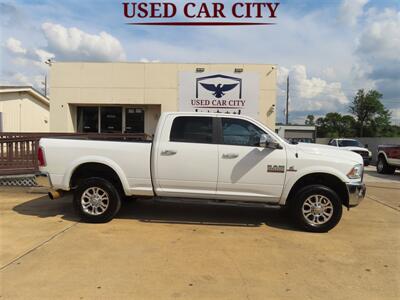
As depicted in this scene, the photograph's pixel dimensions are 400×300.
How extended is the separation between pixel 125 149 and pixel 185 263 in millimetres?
2573

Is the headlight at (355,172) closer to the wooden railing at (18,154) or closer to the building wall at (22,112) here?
the wooden railing at (18,154)

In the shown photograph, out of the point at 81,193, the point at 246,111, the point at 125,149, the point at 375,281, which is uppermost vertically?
the point at 246,111

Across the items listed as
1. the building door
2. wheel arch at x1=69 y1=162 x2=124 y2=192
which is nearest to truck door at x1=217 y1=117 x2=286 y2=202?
wheel arch at x1=69 y1=162 x2=124 y2=192

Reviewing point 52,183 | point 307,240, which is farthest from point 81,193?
point 307,240

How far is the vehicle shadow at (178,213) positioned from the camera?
706 cm

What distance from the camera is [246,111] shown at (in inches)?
715

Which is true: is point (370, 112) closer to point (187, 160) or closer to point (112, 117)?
point (112, 117)

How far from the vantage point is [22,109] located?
24672 mm

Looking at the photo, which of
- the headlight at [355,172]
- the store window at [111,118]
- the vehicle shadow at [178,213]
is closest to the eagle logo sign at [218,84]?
the store window at [111,118]

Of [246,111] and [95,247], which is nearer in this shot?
[95,247]

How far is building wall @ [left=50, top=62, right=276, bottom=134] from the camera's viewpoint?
17984mm

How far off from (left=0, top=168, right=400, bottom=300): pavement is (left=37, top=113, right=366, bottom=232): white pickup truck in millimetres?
455

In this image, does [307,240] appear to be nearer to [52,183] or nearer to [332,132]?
[52,183]

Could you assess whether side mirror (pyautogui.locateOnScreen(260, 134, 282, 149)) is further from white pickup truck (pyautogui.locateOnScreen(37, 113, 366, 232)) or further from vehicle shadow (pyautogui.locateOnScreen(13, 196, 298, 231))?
vehicle shadow (pyautogui.locateOnScreen(13, 196, 298, 231))
